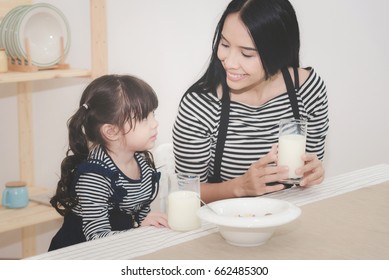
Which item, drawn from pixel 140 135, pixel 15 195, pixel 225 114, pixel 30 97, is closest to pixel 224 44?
pixel 225 114

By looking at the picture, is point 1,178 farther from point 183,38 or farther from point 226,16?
point 226,16

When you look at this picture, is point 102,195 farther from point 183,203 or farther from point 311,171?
point 311,171

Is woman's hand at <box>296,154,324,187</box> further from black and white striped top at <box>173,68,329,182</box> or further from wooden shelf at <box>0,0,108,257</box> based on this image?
wooden shelf at <box>0,0,108,257</box>

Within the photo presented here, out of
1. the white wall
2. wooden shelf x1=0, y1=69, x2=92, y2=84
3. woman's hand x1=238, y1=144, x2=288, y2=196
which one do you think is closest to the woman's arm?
woman's hand x1=238, y1=144, x2=288, y2=196

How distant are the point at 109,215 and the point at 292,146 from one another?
0.54 m

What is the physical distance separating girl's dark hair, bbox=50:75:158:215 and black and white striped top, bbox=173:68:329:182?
0.49 ft

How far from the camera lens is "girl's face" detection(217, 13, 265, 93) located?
180cm

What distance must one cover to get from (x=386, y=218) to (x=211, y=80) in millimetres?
705

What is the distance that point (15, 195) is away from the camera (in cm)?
286

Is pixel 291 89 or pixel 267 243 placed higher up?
pixel 291 89

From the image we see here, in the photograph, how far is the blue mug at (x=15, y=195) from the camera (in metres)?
2.85

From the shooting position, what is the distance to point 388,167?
81.1 inches

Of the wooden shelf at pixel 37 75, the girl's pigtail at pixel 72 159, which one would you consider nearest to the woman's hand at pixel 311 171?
the girl's pigtail at pixel 72 159
